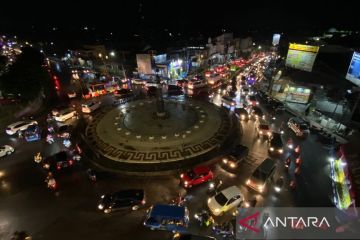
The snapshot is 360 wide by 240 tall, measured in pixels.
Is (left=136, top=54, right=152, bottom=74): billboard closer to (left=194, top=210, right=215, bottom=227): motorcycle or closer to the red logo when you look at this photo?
(left=194, top=210, right=215, bottom=227): motorcycle

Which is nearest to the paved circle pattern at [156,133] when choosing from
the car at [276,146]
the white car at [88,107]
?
the white car at [88,107]

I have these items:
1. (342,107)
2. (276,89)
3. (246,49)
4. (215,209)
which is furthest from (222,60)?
(215,209)

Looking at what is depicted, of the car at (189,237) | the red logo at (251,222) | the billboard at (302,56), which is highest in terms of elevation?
the billboard at (302,56)

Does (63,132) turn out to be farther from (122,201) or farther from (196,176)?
(196,176)

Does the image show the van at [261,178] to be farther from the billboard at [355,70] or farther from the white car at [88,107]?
the white car at [88,107]

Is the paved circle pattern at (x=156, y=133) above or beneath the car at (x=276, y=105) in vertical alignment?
beneath

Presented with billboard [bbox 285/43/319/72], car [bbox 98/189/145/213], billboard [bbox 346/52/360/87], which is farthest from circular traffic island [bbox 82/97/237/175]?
billboard [bbox 285/43/319/72]

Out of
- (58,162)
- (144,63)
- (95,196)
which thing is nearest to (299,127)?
(95,196)
